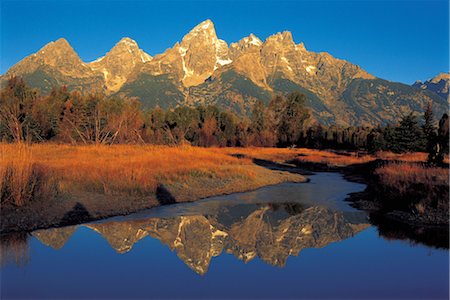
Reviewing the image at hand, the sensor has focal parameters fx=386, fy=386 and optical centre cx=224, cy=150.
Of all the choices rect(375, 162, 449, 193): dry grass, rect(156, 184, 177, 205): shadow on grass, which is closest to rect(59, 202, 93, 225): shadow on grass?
rect(156, 184, 177, 205): shadow on grass

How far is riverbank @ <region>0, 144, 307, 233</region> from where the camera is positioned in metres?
15.8

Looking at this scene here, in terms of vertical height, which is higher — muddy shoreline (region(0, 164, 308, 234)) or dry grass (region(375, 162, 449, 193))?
dry grass (region(375, 162, 449, 193))

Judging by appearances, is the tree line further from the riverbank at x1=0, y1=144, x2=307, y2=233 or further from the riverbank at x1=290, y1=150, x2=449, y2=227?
the riverbank at x1=0, y1=144, x2=307, y2=233

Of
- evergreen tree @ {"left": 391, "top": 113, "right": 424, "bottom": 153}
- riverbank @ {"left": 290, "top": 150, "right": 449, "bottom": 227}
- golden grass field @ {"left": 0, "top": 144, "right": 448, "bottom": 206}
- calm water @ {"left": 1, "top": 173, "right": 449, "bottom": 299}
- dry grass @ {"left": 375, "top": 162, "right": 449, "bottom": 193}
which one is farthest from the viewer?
evergreen tree @ {"left": 391, "top": 113, "right": 424, "bottom": 153}

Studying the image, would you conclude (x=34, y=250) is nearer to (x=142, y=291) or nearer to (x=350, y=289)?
(x=142, y=291)

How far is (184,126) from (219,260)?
3139 inches

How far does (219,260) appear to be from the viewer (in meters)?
12.5

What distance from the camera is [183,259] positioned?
12555 millimetres

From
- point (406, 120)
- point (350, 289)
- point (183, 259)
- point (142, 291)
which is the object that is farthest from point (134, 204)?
point (406, 120)

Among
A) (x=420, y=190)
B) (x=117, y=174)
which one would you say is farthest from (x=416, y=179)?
(x=117, y=174)

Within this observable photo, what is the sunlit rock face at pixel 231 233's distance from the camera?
13.3m

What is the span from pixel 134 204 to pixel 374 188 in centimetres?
1607

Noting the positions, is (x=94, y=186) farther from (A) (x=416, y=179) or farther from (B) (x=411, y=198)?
(A) (x=416, y=179)

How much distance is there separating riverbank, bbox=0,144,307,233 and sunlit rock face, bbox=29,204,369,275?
5.18ft
